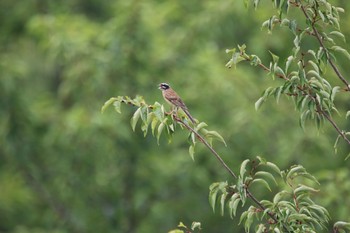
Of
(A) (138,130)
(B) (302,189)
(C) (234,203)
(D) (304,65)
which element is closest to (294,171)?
(B) (302,189)

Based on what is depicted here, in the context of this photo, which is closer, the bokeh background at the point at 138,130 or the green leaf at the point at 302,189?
the green leaf at the point at 302,189

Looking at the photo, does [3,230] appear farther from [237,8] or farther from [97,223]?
[237,8]

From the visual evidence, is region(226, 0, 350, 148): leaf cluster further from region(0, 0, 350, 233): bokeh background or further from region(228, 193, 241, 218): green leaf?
region(0, 0, 350, 233): bokeh background

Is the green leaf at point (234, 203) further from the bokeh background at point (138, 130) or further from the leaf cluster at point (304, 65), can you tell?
the bokeh background at point (138, 130)

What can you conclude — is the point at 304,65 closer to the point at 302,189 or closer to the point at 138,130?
the point at 302,189

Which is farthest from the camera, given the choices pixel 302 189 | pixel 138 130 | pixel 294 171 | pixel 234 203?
pixel 138 130

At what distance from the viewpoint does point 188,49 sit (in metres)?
14.1

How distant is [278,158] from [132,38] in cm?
265

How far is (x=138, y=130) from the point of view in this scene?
44.6ft

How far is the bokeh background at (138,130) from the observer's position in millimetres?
13266

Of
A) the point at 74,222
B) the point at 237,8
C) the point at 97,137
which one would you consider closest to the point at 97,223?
the point at 74,222

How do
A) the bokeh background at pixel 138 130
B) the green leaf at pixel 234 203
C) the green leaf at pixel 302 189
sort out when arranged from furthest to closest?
the bokeh background at pixel 138 130
the green leaf at pixel 302 189
the green leaf at pixel 234 203

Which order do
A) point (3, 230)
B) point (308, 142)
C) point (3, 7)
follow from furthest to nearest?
point (3, 7), point (3, 230), point (308, 142)

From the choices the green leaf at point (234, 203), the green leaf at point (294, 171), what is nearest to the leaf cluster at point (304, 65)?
the green leaf at point (294, 171)
